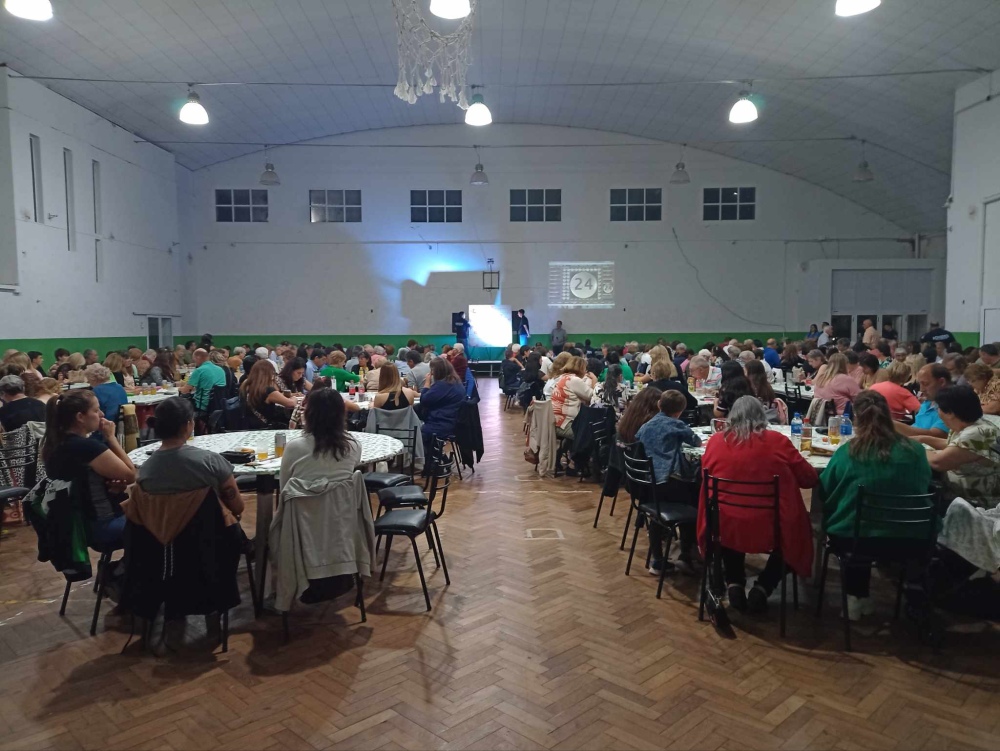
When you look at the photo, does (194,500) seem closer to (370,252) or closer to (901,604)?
(901,604)

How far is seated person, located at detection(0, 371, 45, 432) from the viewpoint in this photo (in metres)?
4.95

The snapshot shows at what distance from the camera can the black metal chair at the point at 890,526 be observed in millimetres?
3098

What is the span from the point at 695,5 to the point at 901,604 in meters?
8.97

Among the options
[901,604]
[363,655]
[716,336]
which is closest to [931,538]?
[901,604]

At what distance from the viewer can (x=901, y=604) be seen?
11.9 feet

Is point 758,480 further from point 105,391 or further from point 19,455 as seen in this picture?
point 105,391

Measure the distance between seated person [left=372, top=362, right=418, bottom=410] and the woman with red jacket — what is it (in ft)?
9.84

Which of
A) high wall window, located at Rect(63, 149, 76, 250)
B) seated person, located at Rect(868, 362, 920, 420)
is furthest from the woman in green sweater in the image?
high wall window, located at Rect(63, 149, 76, 250)

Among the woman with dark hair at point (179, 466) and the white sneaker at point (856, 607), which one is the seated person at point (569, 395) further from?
the woman with dark hair at point (179, 466)

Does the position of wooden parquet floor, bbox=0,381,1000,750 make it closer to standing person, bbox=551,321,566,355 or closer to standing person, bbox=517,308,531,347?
standing person, bbox=551,321,566,355

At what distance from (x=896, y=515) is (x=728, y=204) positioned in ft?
52.4

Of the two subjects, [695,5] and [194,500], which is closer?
[194,500]

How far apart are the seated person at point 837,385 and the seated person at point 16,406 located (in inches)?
259

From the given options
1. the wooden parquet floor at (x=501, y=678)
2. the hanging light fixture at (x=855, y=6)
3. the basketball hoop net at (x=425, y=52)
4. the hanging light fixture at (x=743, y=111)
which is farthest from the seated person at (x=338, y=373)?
the hanging light fixture at (x=855, y=6)
